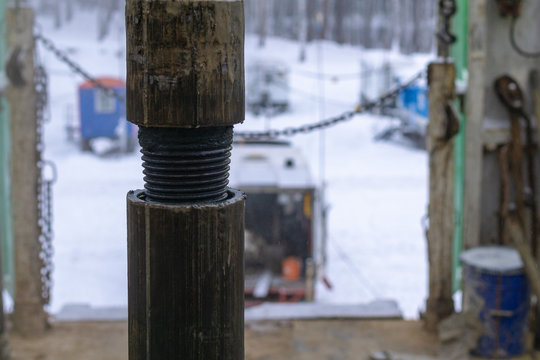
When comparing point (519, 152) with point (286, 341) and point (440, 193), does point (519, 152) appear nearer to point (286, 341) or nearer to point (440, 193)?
point (440, 193)

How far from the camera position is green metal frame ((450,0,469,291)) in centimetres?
656

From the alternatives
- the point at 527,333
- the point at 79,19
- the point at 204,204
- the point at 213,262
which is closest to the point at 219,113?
the point at 204,204

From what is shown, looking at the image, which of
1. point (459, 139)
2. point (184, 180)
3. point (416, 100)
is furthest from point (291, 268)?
point (416, 100)

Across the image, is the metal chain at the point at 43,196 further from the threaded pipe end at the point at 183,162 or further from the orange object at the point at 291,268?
the orange object at the point at 291,268

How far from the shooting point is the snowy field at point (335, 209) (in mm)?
11758

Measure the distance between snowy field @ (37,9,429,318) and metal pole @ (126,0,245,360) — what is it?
5.41 metres

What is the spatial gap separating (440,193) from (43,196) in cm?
350

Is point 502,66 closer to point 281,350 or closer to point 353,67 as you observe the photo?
point 281,350

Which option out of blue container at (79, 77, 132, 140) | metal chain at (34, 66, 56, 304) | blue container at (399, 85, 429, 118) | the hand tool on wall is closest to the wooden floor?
metal chain at (34, 66, 56, 304)

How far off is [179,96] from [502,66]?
5.23 metres

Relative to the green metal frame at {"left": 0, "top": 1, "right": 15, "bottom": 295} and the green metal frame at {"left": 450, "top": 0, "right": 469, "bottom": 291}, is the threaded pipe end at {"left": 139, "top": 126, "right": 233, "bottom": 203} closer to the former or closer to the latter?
the green metal frame at {"left": 450, "top": 0, "right": 469, "bottom": 291}

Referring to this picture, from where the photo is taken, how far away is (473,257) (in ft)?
20.3

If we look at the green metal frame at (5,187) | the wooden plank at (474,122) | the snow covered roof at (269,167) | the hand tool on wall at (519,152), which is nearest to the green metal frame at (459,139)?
the wooden plank at (474,122)

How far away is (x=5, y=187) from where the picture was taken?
6.84 metres
